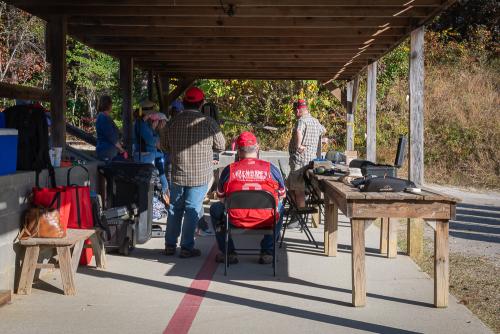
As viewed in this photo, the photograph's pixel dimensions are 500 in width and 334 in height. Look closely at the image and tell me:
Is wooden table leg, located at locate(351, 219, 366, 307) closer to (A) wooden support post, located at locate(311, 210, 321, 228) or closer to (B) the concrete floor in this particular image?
(B) the concrete floor

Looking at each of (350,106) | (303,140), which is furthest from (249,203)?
(350,106)

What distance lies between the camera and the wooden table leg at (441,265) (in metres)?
6.00

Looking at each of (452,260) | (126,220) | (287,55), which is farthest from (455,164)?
(126,220)

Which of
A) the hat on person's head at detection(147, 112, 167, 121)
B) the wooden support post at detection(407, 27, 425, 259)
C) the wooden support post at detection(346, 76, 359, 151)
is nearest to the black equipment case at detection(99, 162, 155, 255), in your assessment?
the hat on person's head at detection(147, 112, 167, 121)

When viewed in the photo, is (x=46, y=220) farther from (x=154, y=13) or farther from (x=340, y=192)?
(x=154, y=13)

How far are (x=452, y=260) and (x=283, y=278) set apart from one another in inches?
95.9

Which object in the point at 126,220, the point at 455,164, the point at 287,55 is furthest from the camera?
the point at 455,164

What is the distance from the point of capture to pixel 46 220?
20.9ft

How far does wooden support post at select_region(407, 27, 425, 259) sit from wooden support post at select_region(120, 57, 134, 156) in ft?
17.7

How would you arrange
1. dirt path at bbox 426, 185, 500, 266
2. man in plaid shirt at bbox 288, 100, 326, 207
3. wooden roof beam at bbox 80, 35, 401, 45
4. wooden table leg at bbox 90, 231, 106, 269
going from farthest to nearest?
wooden roof beam at bbox 80, 35, 401, 45 → man in plaid shirt at bbox 288, 100, 326, 207 → dirt path at bbox 426, 185, 500, 266 → wooden table leg at bbox 90, 231, 106, 269

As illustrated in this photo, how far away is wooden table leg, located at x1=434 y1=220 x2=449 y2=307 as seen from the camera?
19.7ft

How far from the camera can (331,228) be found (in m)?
8.30

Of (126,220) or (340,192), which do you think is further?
(126,220)

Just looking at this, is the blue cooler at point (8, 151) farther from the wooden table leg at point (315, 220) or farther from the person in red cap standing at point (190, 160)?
the wooden table leg at point (315, 220)
